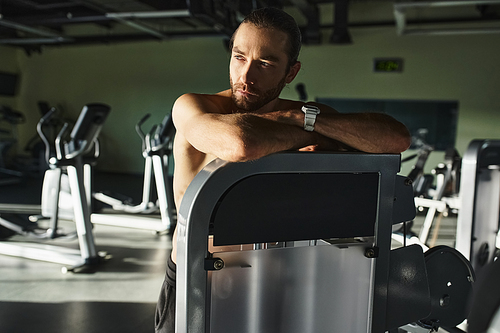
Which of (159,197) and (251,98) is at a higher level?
(251,98)

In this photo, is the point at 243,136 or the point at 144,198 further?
the point at 144,198

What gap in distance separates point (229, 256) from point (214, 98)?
1.99 feet

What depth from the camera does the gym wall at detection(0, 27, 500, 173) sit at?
741 centimetres

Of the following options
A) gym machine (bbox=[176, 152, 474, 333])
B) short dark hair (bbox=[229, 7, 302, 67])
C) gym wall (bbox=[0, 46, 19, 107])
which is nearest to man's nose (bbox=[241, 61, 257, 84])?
short dark hair (bbox=[229, 7, 302, 67])

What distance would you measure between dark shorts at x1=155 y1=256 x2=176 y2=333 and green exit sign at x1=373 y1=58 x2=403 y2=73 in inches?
293

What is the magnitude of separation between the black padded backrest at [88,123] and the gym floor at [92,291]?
1.11 meters

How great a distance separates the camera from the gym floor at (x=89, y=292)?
257cm

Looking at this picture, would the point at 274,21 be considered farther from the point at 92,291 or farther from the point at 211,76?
the point at 211,76

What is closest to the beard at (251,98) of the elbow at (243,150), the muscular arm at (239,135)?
the muscular arm at (239,135)

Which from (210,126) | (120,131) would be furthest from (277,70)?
(120,131)

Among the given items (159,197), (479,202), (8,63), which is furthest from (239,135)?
(8,63)

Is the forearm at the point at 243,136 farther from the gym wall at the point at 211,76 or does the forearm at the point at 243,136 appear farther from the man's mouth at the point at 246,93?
the gym wall at the point at 211,76

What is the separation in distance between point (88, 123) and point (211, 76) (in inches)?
219

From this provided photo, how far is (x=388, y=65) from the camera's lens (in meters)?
7.81
